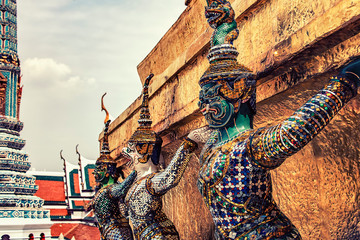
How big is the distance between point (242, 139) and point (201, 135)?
1.78ft

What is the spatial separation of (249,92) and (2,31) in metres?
9.23

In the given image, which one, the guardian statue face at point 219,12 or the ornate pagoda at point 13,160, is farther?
the ornate pagoda at point 13,160

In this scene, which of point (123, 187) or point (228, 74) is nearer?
point (228, 74)

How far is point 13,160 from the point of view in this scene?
886cm

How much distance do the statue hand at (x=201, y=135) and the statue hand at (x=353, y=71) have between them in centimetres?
92

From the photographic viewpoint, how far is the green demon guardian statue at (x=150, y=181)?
2.48 m

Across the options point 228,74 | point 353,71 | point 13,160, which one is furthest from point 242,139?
point 13,160

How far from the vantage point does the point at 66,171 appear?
1177 centimetres

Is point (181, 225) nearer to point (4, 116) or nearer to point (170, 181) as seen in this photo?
point (170, 181)

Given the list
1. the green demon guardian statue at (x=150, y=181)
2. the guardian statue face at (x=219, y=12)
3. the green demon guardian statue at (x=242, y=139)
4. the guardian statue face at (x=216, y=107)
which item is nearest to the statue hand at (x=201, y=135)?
the green demon guardian statue at (x=150, y=181)

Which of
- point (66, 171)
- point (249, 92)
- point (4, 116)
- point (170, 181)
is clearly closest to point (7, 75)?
point (4, 116)

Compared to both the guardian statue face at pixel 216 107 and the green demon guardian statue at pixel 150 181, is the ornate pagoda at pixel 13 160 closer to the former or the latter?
the green demon guardian statue at pixel 150 181

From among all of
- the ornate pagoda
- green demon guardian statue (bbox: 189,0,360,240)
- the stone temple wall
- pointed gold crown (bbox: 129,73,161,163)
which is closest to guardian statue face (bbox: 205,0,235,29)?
green demon guardian statue (bbox: 189,0,360,240)

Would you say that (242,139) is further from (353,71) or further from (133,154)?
(133,154)
